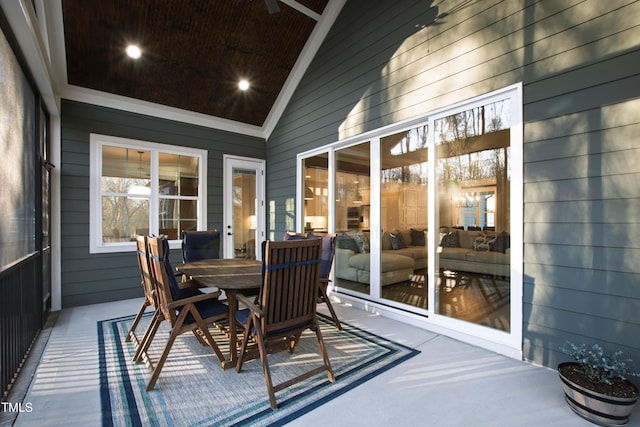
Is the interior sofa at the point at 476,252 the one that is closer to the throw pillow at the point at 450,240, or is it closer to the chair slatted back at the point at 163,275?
the throw pillow at the point at 450,240

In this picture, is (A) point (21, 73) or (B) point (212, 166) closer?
(A) point (21, 73)

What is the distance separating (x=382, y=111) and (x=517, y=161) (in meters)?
1.74

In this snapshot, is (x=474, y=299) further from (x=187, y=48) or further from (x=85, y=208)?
(x=85, y=208)

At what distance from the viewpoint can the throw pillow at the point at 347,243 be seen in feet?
14.2

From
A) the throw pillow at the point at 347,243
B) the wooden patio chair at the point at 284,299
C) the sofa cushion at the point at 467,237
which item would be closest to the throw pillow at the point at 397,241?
the throw pillow at the point at 347,243

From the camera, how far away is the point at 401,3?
3.49m

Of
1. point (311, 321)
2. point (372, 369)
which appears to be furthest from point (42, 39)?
point (372, 369)

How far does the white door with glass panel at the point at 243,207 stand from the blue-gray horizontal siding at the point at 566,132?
12.0 feet

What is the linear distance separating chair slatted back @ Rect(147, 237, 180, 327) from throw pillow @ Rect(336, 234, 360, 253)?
2602mm

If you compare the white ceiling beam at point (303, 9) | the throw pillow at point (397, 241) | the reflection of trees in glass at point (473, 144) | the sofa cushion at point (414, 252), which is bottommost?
the sofa cushion at point (414, 252)

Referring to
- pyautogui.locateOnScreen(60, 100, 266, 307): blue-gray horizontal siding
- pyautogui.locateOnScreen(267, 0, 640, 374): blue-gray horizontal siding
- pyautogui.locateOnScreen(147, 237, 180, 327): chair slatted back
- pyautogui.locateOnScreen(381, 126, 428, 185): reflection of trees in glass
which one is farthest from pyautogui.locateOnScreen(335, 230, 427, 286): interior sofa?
pyautogui.locateOnScreen(60, 100, 266, 307): blue-gray horizontal siding

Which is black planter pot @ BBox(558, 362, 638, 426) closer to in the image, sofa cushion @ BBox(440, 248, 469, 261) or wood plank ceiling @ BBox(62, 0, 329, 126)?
sofa cushion @ BBox(440, 248, 469, 261)

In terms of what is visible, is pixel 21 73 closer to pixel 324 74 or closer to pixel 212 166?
pixel 212 166

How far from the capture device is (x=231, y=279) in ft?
8.40
